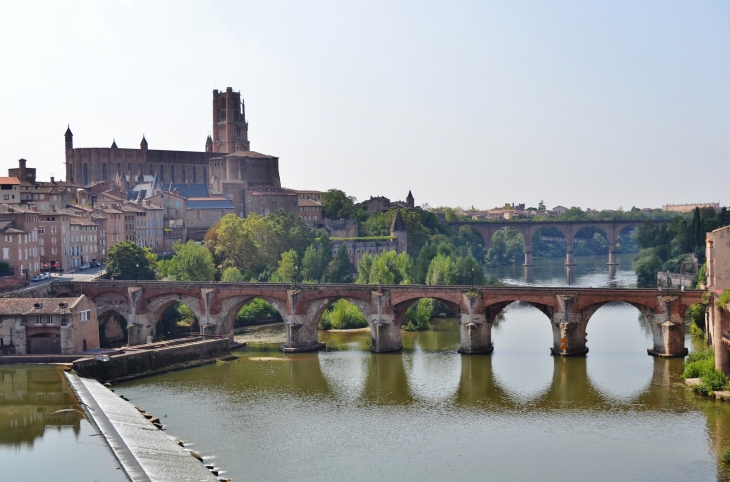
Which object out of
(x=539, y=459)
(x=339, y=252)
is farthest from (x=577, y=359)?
(x=339, y=252)

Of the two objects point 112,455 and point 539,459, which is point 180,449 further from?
point 539,459

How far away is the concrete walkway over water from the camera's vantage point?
105 feet

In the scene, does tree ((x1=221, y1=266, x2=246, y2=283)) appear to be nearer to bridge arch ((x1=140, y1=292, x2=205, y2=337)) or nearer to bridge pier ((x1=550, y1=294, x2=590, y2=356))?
bridge arch ((x1=140, y1=292, x2=205, y2=337))

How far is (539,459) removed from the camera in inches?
1367

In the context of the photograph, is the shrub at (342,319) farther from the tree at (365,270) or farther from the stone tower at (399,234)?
the stone tower at (399,234)

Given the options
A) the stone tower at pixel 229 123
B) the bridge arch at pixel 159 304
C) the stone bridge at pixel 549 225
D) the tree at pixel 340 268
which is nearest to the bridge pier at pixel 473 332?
the bridge arch at pixel 159 304

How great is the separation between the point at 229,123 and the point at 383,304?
69015 mm

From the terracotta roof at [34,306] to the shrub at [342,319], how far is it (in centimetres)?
1765

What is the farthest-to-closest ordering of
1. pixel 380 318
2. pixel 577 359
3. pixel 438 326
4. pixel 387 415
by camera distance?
pixel 438 326 < pixel 380 318 < pixel 577 359 < pixel 387 415

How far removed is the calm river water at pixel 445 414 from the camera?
34031 millimetres

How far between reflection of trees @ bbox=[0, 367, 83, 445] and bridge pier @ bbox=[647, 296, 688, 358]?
2707cm

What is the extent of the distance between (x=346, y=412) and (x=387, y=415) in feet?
5.47

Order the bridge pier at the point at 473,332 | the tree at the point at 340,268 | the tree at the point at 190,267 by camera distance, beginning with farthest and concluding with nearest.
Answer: the tree at the point at 340,268, the tree at the point at 190,267, the bridge pier at the point at 473,332

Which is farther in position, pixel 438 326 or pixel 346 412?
pixel 438 326
